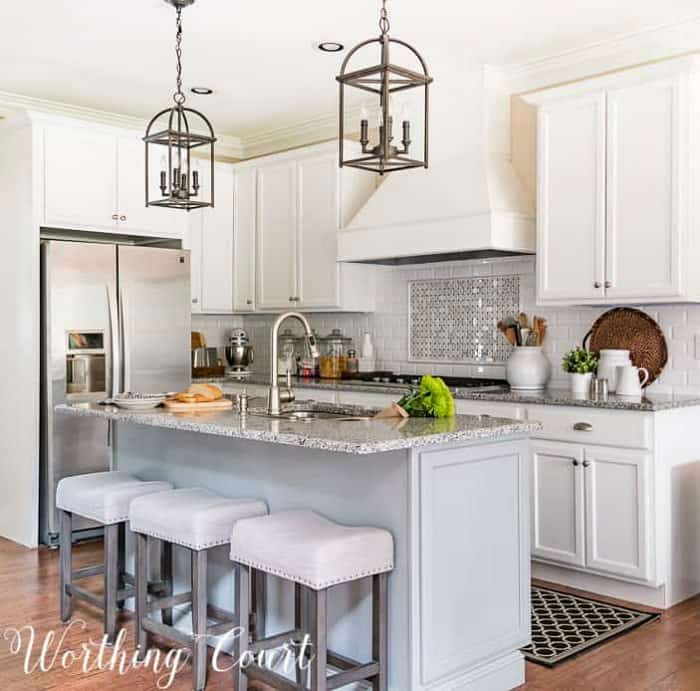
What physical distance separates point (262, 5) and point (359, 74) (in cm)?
169

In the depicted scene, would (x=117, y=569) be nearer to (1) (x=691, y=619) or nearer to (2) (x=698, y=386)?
(1) (x=691, y=619)

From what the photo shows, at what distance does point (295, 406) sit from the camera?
3553 mm

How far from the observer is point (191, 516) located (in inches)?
115

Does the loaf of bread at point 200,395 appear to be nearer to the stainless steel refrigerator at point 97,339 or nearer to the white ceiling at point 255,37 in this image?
the stainless steel refrigerator at point 97,339

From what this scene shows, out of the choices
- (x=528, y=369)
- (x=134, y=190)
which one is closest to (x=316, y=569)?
(x=528, y=369)

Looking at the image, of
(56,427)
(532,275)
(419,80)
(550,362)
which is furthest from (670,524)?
(56,427)

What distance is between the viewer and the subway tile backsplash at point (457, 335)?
168 inches

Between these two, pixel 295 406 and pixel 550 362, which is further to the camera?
pixel 550 362

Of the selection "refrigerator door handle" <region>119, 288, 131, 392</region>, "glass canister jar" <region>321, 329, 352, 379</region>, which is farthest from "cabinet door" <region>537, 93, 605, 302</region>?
"refrigerator door handle" <region>119, 288, 131, 392</region>

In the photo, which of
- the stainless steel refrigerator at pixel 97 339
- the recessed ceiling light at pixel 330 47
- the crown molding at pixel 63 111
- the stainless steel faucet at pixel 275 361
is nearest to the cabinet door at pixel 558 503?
the stainless steel faucet at pixel 275 361

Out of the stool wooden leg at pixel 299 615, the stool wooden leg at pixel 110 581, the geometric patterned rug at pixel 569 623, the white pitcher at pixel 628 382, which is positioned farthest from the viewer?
the white pitcher at pixel 628 382

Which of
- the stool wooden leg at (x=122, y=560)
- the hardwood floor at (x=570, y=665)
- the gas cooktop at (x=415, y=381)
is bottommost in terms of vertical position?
the hardwood floor at (x=570, y=665)

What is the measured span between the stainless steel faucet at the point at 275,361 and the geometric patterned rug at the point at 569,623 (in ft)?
4.30

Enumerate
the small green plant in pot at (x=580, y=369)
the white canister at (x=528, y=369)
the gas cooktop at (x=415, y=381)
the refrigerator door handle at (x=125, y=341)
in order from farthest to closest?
the refrigerator door handle at (x=125, y=341)
the gas cooktop at (x=415, y=381)
the white canister at (x=528, y=369)
the small green plant in pot at (x=580, y=369)
